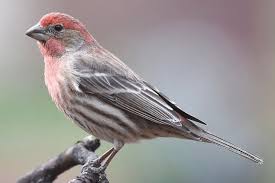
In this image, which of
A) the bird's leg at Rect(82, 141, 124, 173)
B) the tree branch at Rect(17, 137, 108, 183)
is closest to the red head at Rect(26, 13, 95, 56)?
the bird's leg at Rect(82, 141, 124, 173)

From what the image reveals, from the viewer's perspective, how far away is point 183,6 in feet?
56.7

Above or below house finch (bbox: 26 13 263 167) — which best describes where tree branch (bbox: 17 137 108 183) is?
below

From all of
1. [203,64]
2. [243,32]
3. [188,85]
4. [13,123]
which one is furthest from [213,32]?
[13,123]

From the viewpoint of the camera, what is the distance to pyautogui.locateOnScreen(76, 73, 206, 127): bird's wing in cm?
677

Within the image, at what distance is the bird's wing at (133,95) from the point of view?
6.77 meters

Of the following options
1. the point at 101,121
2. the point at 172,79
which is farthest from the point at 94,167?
the point at 172,79

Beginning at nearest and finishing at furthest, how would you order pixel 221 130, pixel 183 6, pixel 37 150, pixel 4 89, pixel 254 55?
pixel 221 130
pixel 37 150
pixel 4 89
pixel 254 55
pixel 183 6

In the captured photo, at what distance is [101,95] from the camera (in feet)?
22.6

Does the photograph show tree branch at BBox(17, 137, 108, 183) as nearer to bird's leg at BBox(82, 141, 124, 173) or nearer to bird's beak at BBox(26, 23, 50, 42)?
bird's leg at BBox(82, 141, 124, 173)

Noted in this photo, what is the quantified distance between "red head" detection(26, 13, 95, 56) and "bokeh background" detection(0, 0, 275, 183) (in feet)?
9.20

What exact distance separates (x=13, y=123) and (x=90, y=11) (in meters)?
5.41

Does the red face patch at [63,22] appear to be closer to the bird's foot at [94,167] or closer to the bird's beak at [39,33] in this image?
the bird's beak at [39,33]

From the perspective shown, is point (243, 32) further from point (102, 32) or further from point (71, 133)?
point (71, 133)

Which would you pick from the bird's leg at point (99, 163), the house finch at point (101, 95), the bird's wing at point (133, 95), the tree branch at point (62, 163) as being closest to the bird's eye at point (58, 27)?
the house finch at point (101, 95)
